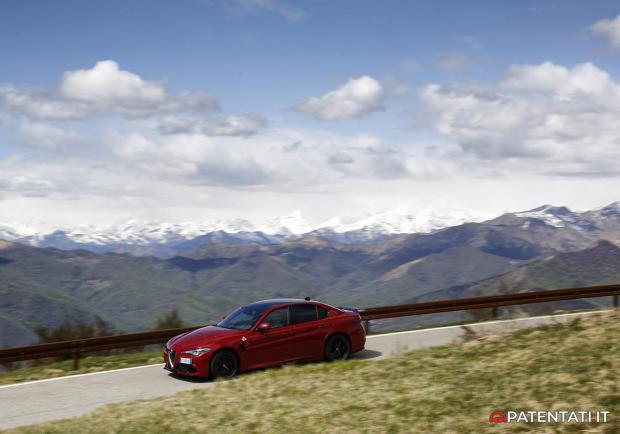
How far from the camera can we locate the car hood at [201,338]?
41.8 ft

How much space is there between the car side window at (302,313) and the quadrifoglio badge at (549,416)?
6.27 metres

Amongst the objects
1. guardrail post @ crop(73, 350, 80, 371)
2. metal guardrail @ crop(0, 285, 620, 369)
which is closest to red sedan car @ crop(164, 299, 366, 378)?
metal guardrail @ crop(0, 285, 620, 369)

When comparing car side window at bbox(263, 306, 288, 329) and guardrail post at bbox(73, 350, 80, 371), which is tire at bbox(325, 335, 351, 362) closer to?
car side window at bbox(263, 306, 288, 329)

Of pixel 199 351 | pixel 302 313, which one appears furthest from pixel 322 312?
pixel 199 351

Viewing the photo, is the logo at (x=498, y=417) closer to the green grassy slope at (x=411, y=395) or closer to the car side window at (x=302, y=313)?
the green grassy slope at (x=411, y=395)

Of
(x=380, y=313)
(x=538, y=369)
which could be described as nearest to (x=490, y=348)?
(x=538, y=369)

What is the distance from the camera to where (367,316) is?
19.0 metres

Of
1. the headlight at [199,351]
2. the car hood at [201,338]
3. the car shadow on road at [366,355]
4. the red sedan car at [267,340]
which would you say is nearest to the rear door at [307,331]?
the red sedan car at [267,340]

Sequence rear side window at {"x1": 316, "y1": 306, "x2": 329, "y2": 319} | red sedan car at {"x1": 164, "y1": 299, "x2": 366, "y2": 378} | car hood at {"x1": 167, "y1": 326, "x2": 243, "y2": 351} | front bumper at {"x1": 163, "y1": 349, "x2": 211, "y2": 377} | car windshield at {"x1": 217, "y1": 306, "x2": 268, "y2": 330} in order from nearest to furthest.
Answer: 1. front bumper at {"x1": 163, "y1": 349, "x2": 211, "y2": 377}
2. red sedan car at {"x1": 164, "y1": 299, "x2": 366, "y2": 378}
3. car hood at {"x1": 167, "y1": 326, "x2": 243, "y2": 351}
4. car windshield at {"x1": 217, "y1": 306, "x2": 268, "y2": 330}
5. rear side window at {"x1": 316, "y1": 306, "x2": 329, "y2": 319}

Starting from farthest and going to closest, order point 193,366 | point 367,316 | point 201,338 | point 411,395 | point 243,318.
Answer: point 367,316 → point 243,318 → point 201,338 → point 193,366 → point 411,395

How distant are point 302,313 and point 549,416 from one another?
6.94 m

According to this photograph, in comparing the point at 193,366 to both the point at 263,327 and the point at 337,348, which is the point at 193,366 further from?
the point at 337,348

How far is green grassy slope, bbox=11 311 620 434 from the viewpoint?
8039 millimetres

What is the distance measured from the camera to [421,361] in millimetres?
11586
